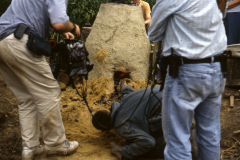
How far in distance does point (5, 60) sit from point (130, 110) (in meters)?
1.42

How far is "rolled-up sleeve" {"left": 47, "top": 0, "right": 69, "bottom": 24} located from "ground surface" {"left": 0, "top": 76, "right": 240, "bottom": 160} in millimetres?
1519

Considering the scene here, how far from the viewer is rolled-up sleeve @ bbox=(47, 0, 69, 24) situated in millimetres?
2162

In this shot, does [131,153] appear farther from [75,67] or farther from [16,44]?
[16,44]

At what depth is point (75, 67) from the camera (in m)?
2.44

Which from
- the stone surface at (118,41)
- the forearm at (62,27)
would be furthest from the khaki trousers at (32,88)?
the stone surface at (118,41)

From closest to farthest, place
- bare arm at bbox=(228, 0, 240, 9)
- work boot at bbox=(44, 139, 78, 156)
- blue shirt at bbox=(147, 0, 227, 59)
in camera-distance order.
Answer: blue shirt at bbox=(147, 0, 227, 59), work boot at bbox=(44, 139, 78, 156), bare arm at bbox=(228, 0, 240, 9)

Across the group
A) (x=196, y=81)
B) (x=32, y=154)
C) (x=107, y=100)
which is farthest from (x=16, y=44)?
(x=107, y=100)

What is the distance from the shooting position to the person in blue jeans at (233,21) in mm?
4148

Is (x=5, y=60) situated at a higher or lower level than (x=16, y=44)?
lower

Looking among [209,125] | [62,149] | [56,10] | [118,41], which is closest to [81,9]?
[118,41]

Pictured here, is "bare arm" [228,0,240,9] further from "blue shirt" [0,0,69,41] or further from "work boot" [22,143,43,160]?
"work boot" [22,143,43,160]

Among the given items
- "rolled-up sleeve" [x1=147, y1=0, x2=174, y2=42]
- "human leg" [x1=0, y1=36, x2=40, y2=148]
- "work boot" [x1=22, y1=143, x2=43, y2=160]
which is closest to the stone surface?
"human leg" [x1=0, y1=36, x2=40, y2=148]

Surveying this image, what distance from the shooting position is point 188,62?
180cm

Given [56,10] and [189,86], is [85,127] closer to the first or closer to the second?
[56,10]
